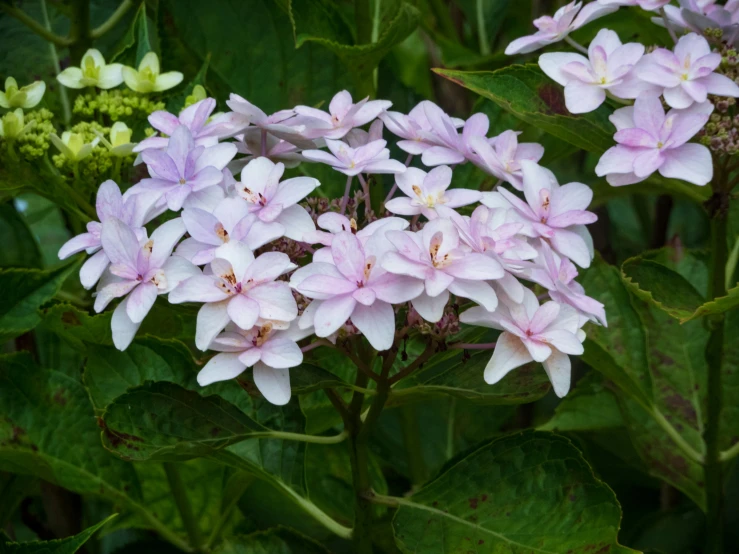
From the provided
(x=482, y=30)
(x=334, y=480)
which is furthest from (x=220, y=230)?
(x=482, y=30)

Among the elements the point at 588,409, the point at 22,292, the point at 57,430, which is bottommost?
the point at 588,409

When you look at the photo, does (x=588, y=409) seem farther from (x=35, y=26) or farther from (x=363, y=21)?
(x=35, y=26)

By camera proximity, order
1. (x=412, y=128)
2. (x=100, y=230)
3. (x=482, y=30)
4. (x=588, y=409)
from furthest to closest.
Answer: (x=482, y=30)
(x=588, y=409)
(x=412, y=128)
(x=100, y=230)

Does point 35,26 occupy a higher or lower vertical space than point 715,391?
higher

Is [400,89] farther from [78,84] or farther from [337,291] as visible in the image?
[337,291]

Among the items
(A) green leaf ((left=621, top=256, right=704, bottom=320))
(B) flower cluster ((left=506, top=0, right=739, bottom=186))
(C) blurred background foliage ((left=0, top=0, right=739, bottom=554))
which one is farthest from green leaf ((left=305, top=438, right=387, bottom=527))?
(B) flower cluster ((left=506, top=0, right=739, bottom=186))

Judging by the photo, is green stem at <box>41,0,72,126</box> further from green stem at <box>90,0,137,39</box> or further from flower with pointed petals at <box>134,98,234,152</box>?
flower with pointed petals at <box>134,98,234,152</box>
